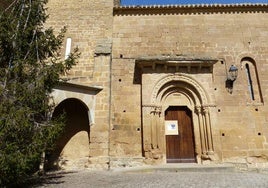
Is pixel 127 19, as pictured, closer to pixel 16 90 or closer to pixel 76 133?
pixel 76 133

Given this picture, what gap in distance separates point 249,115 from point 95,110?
5373mm

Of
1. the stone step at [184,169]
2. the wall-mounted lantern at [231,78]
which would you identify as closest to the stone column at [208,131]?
the stone step at [184,169]

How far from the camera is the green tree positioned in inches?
182

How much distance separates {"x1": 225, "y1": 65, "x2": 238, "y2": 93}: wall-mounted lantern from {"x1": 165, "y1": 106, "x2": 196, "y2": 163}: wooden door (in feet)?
5.51

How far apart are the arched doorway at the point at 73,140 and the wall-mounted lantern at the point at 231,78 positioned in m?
5.16

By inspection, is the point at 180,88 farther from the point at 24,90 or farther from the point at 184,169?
the point at 24,90

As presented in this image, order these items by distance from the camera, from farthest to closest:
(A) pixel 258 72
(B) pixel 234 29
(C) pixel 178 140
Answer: (B) pixel 234 29 → (A) pixel 258 72 → (C) pixel 178 140

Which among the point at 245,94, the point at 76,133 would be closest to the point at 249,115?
the point at 245,94

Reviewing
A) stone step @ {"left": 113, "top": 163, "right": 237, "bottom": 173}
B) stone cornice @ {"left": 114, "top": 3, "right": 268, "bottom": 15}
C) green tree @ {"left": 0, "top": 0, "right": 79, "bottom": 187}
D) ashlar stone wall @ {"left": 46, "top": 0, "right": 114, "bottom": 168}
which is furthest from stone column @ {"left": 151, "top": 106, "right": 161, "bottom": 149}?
stone cornice @ {"left": 114, "top": 3, "right": 268, "bottom": 15}

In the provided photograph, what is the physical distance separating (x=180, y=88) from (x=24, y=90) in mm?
5491

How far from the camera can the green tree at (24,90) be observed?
462 centimetres

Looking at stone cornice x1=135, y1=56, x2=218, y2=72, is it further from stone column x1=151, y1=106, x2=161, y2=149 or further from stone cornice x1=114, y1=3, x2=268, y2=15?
stone cornice x1=114, y1=3, x2=268, y2=15

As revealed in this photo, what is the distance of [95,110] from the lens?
8523 millimetres

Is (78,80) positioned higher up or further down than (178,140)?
higher up
